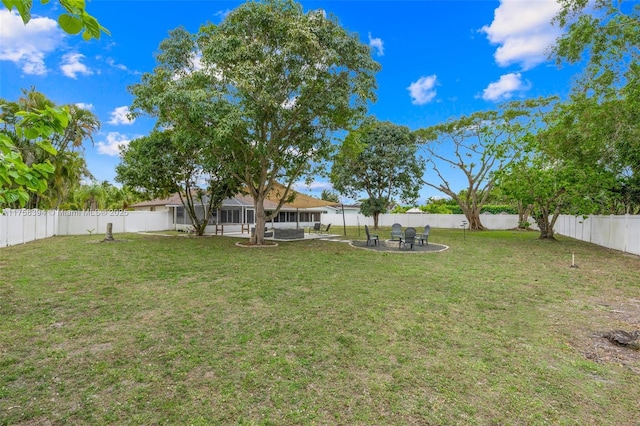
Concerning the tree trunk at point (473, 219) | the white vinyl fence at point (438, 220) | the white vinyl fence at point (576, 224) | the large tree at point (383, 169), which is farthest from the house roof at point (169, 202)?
the tree trunk at point (473, 219)

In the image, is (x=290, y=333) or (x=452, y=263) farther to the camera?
(x=452, y=263)

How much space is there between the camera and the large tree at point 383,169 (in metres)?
26.7

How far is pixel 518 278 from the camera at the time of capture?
27.7 feet

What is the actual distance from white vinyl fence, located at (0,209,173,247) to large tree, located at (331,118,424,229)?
48.0ft

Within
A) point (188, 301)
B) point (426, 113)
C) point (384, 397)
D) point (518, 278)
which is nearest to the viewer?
point (384, 397)

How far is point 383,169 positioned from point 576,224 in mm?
13277

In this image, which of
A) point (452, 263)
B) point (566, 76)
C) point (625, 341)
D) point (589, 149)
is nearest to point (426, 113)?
point (566, 76)

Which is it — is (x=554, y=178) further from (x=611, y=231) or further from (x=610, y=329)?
(x=610, y=329)

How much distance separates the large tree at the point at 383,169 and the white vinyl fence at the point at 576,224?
8.62 metres

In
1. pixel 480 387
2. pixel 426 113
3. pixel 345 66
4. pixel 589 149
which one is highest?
pixel 426 113

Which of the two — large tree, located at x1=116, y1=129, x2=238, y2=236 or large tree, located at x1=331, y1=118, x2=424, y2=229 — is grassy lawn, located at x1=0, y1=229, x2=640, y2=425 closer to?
large tree, located at x1=116, y1=129, x2=238, y2=236

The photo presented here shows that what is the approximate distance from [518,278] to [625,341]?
13.8 feet

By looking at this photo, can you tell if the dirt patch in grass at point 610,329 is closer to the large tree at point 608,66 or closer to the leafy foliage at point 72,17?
the leafy foliage at point 72,17

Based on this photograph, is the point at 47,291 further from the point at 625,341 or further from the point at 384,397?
the point at 625,341
